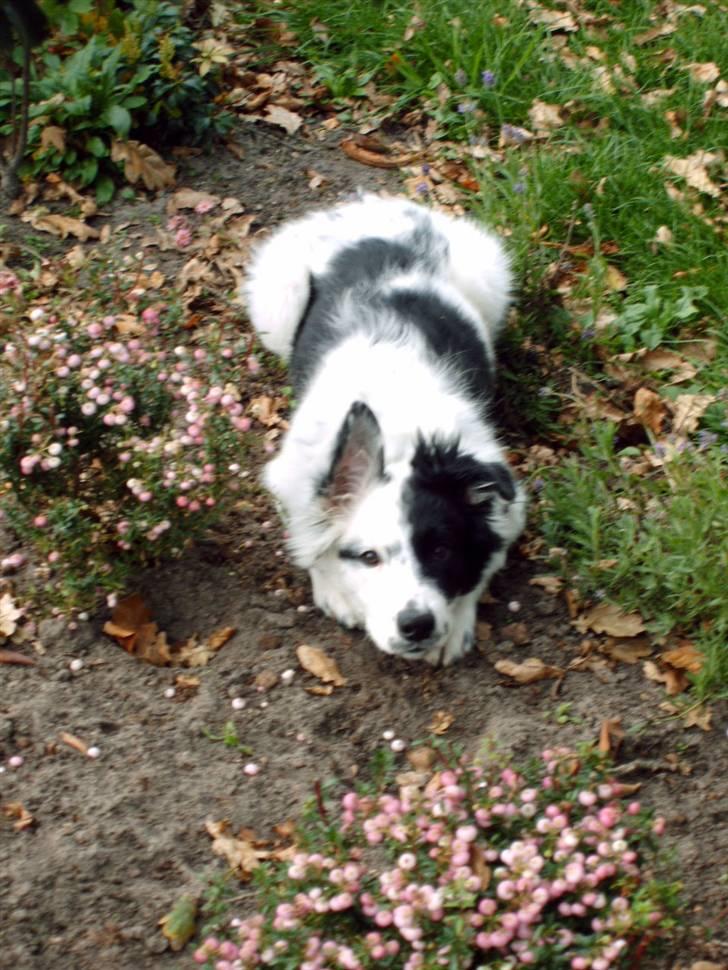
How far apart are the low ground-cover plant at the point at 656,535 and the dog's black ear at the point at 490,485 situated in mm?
490

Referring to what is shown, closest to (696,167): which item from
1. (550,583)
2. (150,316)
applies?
(550,583)

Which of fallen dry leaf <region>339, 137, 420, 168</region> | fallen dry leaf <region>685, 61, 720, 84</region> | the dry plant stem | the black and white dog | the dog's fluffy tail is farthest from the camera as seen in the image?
fallen dry leaf <region>339, 137, 420, 168</region>

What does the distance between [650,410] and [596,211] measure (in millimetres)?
1169

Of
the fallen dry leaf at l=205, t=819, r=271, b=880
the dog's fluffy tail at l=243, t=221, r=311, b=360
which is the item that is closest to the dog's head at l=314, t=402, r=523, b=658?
the fallen dry leaf at l=205, t=819, r=271, b=880

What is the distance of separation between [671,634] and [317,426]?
1.35 m

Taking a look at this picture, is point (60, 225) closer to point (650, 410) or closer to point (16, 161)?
point (16, 161)

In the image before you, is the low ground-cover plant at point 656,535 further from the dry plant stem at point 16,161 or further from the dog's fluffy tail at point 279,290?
the dry plant stem at point 16,161

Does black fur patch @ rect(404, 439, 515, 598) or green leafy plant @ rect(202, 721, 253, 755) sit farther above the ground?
black fur patch @ rect(404, 439, 515, 598)

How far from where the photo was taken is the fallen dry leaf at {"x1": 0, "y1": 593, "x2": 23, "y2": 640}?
3879mm

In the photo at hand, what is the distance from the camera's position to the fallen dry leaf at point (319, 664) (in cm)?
387

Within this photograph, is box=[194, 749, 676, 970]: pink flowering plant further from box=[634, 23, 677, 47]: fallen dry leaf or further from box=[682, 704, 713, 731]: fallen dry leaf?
box=[634, 23, 677, 47]: fallen dry leaf

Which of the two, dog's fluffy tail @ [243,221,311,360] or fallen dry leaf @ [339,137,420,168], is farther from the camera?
fallen dry leaf @ [339,137,420,168]

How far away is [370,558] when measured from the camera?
3756 millimetres

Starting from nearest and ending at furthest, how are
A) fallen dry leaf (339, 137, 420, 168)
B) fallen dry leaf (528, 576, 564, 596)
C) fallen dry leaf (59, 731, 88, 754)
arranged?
fallen dry leaf (59, 731, 88, 754)
fallen dry leaf (528, 576, 564, 596)
fallen dry leaf (339, 137, 420, 168)
